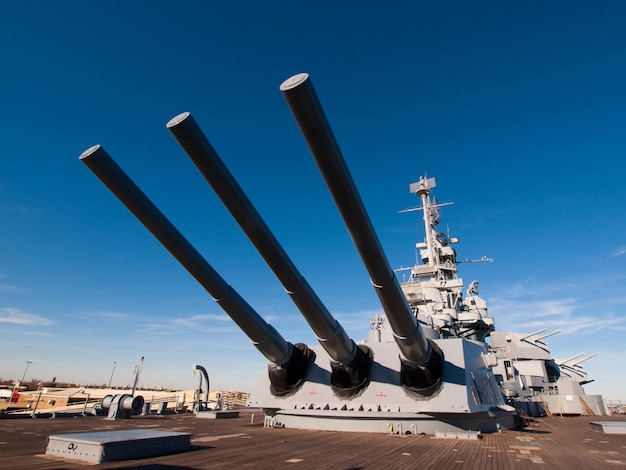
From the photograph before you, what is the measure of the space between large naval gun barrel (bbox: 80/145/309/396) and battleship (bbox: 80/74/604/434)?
0.05 feet

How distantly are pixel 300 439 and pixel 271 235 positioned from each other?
4158mm

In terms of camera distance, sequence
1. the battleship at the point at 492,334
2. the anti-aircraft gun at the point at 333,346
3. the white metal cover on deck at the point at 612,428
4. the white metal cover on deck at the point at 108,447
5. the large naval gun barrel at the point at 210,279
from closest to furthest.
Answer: the white metal cover on deck at the point at 108,447 < the anti-aircraft gun at the point at 333,346 < the large naval gun barrel at the point at 210,279 < the white metal cover on deck at the point at 612,428 < the battleship at the point at 492,334

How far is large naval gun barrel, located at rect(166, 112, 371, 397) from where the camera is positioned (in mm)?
4562

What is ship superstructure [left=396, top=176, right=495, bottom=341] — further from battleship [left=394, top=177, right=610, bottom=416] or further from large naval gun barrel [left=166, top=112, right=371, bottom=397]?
large naval gun barrel [left=166, top=112, right=371, bottom=397]

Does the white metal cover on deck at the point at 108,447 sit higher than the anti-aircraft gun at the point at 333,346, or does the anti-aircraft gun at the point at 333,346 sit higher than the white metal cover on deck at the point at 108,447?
the anti-aircraft gun at the point at 333,346

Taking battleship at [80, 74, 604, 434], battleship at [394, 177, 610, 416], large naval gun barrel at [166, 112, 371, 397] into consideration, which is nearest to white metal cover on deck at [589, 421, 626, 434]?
battleship at [80, 74, 604, 434]

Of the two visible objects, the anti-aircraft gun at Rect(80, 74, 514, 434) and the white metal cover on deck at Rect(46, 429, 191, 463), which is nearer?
the white metal cover on deck at Rect(46, 429, 191, 463)

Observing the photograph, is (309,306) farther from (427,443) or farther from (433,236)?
(433,236)

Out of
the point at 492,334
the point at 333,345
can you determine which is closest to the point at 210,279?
the point at 333,345

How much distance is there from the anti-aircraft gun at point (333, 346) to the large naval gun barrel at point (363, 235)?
1 centimetres

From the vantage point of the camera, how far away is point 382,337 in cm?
1068

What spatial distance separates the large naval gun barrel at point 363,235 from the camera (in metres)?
3.64

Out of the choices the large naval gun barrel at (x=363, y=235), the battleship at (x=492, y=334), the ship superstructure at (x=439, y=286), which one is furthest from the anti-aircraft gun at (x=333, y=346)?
the ship superstructure at (x=439, y=286)

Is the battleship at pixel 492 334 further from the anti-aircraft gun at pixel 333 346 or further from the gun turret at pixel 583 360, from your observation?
the anti-aircraft gun at pixel 333 346
